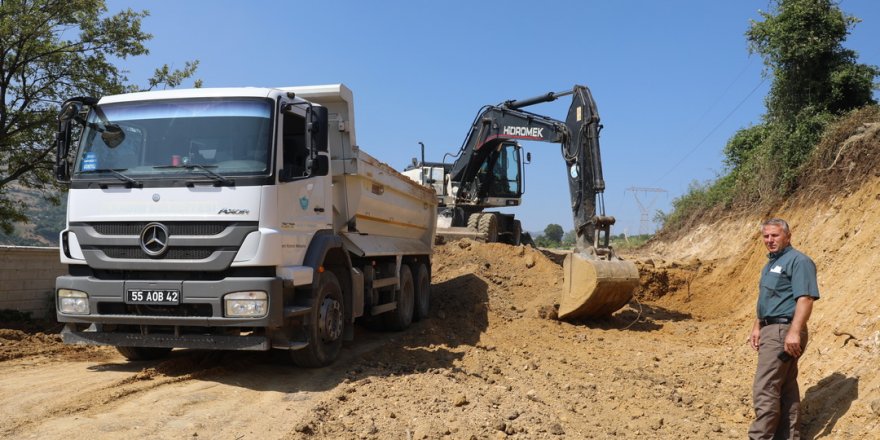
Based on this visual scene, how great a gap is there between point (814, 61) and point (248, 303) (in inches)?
537

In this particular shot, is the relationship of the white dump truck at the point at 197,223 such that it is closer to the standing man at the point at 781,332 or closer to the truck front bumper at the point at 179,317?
the truck front bumper at the point at 179,317

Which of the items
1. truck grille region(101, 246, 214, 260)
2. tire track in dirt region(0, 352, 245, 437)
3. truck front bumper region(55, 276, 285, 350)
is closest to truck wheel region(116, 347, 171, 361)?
tire track in dirt region(0, 352, 245, 437)

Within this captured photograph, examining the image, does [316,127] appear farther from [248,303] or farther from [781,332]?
[781,332]

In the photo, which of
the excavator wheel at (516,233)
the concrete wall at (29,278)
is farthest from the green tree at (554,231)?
the concrete wall at (29,278)

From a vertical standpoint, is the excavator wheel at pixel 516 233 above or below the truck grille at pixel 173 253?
above

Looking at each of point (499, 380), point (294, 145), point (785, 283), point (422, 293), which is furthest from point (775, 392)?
point (422, 293)

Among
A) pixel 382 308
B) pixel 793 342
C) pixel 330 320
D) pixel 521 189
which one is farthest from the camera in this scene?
pixel 521 189

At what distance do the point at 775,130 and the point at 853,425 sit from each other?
11.6 metres

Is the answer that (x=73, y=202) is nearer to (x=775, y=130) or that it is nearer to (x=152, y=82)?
(x=152, y=82)

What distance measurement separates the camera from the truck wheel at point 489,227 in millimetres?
16986

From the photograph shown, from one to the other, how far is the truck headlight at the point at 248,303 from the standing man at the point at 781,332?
13.5 feet

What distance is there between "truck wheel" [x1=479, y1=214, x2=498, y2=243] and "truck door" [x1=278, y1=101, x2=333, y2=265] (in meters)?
10.2

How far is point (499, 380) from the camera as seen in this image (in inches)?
276

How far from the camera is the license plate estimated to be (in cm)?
614
